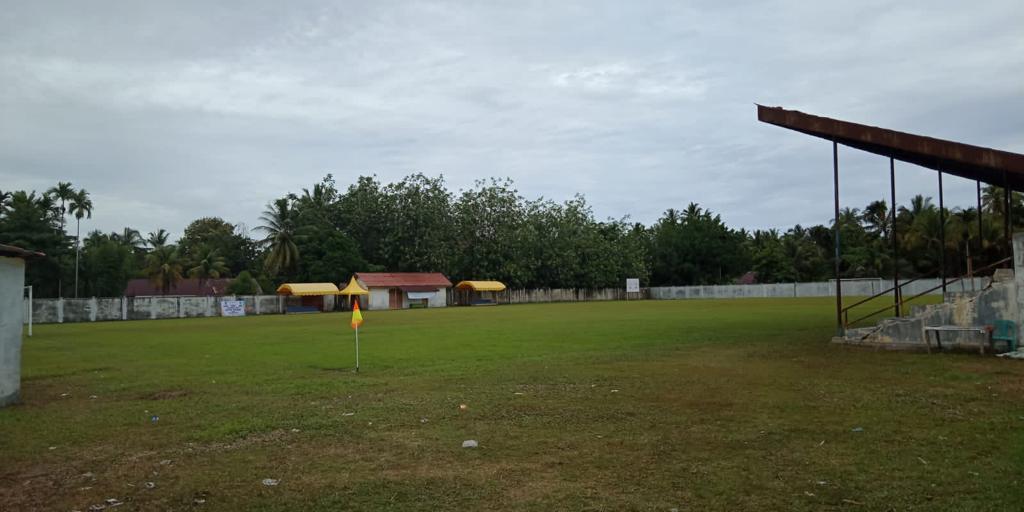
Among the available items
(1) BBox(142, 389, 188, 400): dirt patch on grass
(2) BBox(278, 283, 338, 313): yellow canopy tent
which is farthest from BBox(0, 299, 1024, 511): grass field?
(2) BBox(278, 283, 338, 313): yellow canopy tent

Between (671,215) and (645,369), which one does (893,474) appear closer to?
(645,369)

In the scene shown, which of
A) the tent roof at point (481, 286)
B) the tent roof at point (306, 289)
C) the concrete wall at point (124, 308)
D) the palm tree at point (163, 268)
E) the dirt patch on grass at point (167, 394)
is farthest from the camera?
the palm tree at point (163, 268)

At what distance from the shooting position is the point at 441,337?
24016mm

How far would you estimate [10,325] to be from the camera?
10719mm

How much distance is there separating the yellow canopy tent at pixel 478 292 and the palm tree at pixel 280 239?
17.9 m

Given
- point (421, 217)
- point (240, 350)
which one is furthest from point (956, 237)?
point (240, 350)

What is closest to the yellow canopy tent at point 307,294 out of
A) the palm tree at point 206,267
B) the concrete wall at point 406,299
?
the concrete wall at point 406,299

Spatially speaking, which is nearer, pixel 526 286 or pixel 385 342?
pixel 385 342

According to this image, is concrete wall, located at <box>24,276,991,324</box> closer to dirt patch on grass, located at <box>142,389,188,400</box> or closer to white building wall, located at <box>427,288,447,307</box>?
white building wall, located at <box>427,288,447,307</box>

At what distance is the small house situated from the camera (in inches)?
2557

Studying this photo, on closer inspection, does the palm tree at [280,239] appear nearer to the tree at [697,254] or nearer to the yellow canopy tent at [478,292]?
the yellow canopy tent at [478,292]

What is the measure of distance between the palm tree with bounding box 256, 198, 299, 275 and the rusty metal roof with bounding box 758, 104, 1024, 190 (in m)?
58.8

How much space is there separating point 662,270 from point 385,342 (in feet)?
240

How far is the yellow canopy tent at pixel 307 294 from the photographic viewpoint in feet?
204
